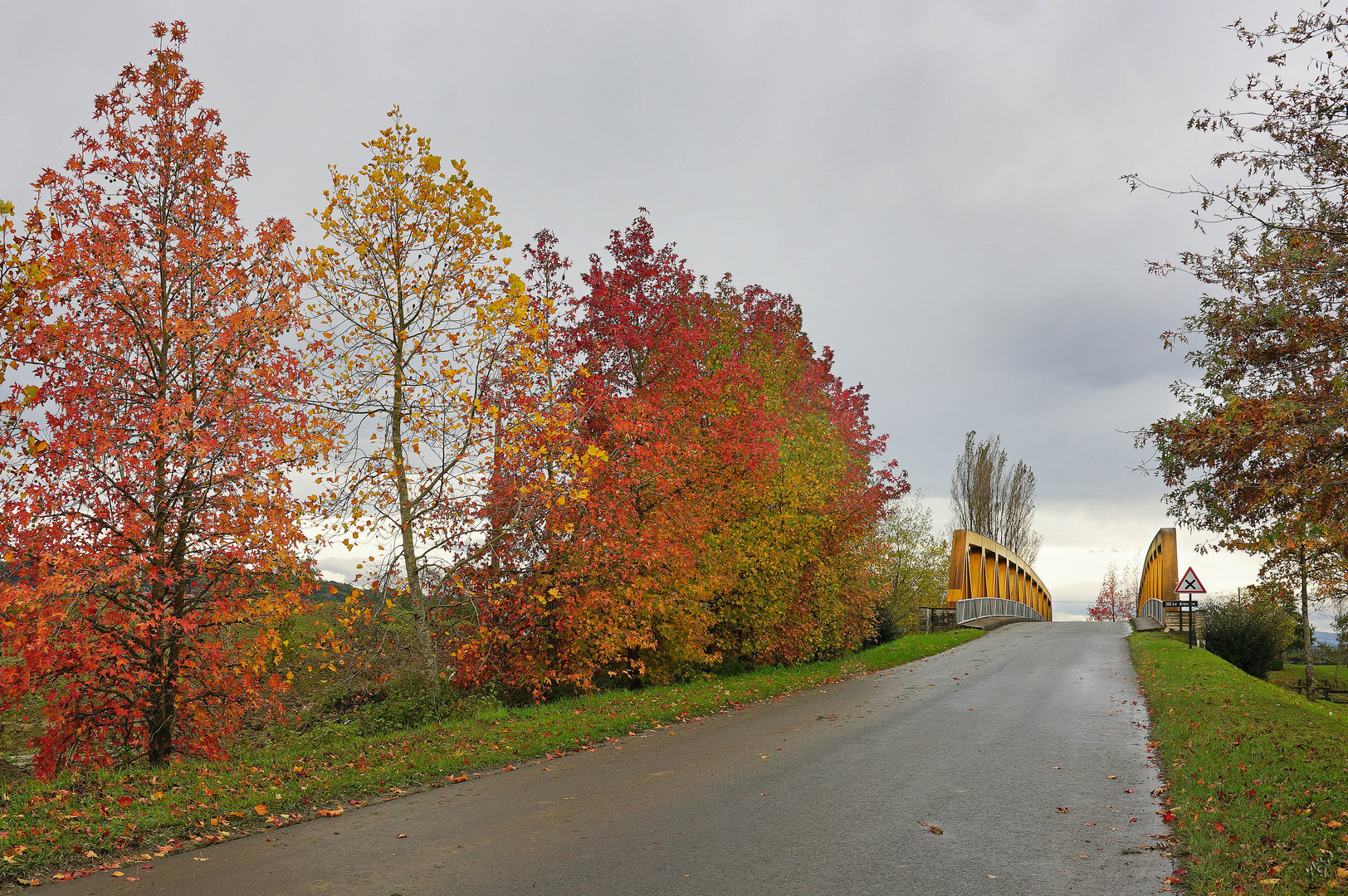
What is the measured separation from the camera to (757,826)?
6.49 m

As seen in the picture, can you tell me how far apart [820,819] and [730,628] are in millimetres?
12813

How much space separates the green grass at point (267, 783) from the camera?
5914mm

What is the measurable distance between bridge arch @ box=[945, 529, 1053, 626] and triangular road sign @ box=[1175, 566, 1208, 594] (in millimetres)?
9197

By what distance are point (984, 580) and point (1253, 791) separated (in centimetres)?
3684

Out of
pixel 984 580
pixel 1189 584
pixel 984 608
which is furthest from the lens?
pixel 984 580

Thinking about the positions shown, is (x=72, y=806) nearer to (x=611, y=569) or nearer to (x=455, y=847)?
(x=455, y=847)

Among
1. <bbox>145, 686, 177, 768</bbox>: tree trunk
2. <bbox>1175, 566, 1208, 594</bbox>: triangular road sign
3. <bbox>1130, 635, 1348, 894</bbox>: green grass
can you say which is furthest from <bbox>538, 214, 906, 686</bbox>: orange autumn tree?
<bbox>1175, 566, 1208, 594</bbox>: triangular road sign

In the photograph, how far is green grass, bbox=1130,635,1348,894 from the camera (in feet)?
18.2

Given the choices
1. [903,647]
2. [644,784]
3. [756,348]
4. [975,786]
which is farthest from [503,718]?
[903,647]

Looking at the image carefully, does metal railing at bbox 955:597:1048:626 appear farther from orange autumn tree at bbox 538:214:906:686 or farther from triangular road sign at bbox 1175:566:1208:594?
orange autumn tree at bbox 538:214:906:686

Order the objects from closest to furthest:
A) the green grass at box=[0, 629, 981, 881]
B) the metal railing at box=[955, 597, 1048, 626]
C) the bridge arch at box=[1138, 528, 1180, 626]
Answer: the green grass at box=[0, 629, 981, 881] < the metal railing at box=[955, 597, 1048, 626] < the bridge arch at box=[1138, 528, 1180, 626]

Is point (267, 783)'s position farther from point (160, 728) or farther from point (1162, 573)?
point (1162, 573)

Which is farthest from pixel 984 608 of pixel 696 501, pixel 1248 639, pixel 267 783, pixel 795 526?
pixel 267 783

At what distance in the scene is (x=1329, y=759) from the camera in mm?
8945
